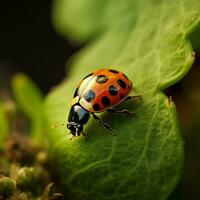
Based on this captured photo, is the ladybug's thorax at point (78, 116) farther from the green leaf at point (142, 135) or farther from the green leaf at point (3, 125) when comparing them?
the green leaf at point (3, 125)

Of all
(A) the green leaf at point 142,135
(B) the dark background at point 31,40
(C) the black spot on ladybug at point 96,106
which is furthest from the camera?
(B) the dark background at point 31,40

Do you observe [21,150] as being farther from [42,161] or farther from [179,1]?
[179,1]

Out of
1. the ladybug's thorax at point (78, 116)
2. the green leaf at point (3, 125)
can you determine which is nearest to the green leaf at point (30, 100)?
the green leaf at point (3, 125)

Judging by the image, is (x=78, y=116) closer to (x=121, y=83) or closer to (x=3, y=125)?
(x=121, y=83)

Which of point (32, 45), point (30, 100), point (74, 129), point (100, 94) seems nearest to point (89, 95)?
point (100, 94)

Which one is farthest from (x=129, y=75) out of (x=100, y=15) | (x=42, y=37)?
(x=42, y=37)
